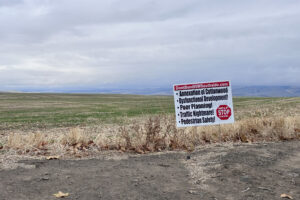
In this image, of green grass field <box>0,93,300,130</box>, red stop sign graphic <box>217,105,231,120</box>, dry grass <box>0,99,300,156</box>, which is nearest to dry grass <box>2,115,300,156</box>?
dry grass <box>0,99,300,156</box>

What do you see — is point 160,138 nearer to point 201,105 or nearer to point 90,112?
point 201,105

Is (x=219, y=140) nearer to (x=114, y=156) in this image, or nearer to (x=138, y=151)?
(x=138, y=151)

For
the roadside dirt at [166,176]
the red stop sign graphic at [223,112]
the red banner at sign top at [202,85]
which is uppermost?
the red banner at sign top at [202,85]

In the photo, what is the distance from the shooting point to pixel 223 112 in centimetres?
688

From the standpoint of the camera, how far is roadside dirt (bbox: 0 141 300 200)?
4.05m

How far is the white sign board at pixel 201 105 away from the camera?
270 inches

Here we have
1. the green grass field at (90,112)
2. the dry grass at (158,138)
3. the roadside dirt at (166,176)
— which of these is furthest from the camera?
the green grass field at (90,112)

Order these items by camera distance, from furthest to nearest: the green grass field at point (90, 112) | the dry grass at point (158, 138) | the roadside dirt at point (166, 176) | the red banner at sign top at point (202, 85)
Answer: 1. the green grass field at point (90, 112)
2. the red banner at sign top at point (202, 85)
3. the dry grass at point (158, 138)
4. the roadside dirt at point (166, 176)

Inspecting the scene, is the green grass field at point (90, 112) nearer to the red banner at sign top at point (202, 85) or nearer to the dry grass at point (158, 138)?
the dry grass at point (158, 138)

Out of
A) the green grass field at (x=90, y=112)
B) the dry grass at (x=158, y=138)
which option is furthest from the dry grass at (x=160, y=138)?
Answer: the green grass field at (x=90, y=112)

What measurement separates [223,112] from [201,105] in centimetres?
51

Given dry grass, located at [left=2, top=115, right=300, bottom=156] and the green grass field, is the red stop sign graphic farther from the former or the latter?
the green grass field

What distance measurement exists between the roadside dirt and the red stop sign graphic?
3.20ft

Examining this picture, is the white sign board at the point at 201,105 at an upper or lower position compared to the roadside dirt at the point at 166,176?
upper
